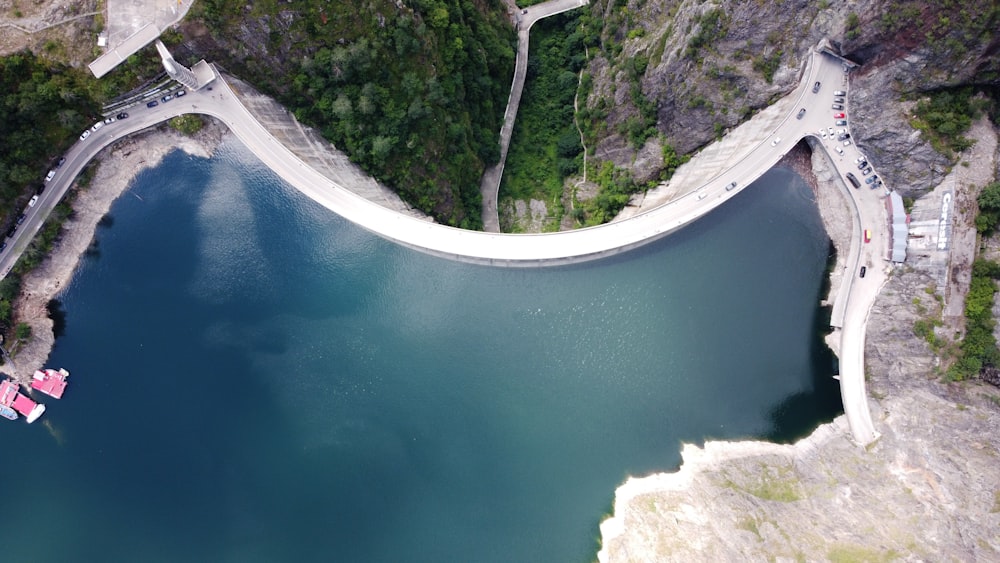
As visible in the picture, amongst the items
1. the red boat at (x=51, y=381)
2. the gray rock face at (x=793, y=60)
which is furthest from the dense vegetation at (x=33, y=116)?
the gray rock face at (x=793, y=60)

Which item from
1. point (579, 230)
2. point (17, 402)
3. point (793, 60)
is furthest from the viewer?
point (579, 230)

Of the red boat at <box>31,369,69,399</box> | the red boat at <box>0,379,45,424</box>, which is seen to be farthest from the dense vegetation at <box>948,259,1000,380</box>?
the red boat at <box>0,379,45,424</box>

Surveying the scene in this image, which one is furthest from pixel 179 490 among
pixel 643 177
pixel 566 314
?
pixel 643 177

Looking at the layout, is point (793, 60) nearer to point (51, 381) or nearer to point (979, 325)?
point (979, 325)

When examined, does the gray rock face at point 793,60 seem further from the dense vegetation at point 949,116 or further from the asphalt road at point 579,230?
the asphalt road at point 579,230

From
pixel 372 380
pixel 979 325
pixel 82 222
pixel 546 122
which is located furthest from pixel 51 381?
pixel 979 325
